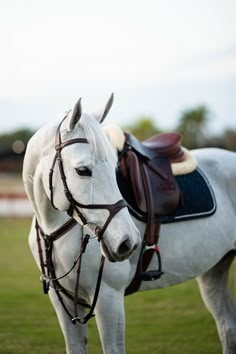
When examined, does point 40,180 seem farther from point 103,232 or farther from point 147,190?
point 147,190

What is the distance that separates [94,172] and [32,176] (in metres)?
0.59

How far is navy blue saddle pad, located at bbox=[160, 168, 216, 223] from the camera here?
13.1 ft

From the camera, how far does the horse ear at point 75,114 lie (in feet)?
9.70

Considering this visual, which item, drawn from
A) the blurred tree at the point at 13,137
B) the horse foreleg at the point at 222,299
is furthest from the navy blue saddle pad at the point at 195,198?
the blurred tree at the point at 13,137

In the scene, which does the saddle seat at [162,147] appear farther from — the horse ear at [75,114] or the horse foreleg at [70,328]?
the horse foreleg at [70,328]

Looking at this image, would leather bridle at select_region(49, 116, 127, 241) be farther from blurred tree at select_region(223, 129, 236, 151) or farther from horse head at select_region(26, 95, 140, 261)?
blurred tree at select_region(223, 129, 236, 151)

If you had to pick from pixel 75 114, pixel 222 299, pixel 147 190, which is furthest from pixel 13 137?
pixel 75 114

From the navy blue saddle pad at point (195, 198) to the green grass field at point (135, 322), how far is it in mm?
1868

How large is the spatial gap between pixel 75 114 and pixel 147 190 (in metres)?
0.99

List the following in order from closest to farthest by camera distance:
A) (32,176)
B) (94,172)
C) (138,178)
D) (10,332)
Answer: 1. (94,172)
2. (32,176)
3. (138,178)
4. (10,332)

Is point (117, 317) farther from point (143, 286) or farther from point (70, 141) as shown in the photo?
point (70, 141)

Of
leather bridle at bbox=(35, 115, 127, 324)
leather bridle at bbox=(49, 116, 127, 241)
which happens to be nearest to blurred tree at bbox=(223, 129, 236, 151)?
leather bridle at bbox=(35, 115, 127, 324)

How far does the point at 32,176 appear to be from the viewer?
3.40 meters

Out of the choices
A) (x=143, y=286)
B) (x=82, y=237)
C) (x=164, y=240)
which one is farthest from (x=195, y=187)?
(x=82, y=237)
